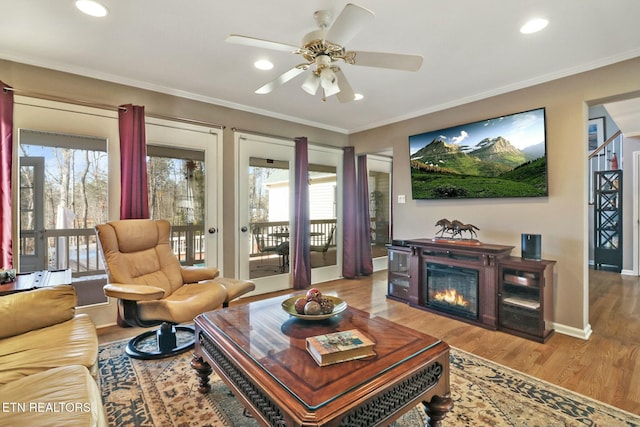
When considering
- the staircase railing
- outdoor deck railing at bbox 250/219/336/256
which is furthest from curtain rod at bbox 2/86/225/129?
the staircase railing

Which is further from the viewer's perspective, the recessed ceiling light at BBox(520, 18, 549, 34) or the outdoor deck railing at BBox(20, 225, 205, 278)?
the outdoor deck railing at BBox(20, 225, 205, 278)

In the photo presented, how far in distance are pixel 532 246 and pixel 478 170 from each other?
3.21 ft

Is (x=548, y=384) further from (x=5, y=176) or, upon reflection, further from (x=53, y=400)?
(x=5, y=176)

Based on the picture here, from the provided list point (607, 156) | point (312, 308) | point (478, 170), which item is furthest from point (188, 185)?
point (607, 156)

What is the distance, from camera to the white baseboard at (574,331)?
271 cm

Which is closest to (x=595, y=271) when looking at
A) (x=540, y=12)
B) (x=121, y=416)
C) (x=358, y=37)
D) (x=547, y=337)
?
(x=547, y=337)

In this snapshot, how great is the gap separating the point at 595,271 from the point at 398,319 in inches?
184

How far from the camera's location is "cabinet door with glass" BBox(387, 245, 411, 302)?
3.77m

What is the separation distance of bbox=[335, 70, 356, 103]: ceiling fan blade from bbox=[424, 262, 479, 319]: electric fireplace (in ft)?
6.88

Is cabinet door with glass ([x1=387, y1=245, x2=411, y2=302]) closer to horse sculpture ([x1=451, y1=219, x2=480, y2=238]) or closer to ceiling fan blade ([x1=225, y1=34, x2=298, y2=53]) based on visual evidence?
horse sculpture ([x1=451, y1=219, x2=480, y2=238])

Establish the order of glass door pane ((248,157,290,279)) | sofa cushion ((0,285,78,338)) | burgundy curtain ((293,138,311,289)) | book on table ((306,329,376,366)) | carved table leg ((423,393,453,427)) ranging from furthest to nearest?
burgundy curtain ((293,138,311,289)), glass door pane ((248,157,290,279)), sofa cushion ((0,285,78,338)), carved table leg ((423,393,453,427)), book on table ((306,329,376,366))

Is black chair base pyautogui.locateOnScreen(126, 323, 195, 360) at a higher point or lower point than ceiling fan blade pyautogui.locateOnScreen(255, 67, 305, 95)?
lower

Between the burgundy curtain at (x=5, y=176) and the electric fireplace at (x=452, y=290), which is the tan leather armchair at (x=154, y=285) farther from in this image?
the electric fireplace at (x=452, y=290)

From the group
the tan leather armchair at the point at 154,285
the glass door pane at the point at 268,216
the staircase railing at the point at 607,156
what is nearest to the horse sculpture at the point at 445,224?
the glass door pane at the point at 268,216
